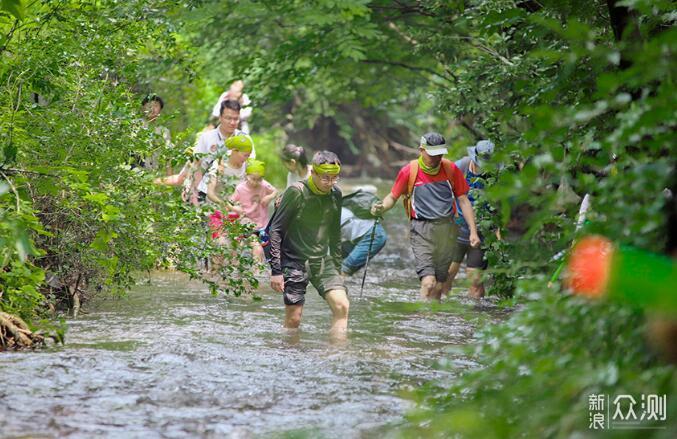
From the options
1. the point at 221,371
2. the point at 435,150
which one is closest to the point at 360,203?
the point at 435,150

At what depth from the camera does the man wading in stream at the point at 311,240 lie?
384 inches

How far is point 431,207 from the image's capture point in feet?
40.1

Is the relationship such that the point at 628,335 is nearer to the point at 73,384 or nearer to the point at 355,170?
the point at 73,384

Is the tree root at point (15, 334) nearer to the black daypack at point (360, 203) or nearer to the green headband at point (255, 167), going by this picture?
the green headband at point (255, 167)

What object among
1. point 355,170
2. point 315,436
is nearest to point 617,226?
point 315,436

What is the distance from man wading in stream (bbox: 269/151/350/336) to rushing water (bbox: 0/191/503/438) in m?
0.40

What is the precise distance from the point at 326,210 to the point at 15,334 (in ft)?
10.2

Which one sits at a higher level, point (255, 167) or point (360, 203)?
point (255, 167)

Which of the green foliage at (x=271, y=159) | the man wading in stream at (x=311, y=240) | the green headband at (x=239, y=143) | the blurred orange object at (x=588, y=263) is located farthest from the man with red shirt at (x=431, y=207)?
the green foliage at (x=271, y=159)

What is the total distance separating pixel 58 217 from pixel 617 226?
597 cm

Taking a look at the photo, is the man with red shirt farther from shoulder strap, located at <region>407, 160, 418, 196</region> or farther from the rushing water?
the rushing water

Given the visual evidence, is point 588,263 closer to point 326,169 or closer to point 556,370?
point 556,370

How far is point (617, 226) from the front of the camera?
4.59 meters

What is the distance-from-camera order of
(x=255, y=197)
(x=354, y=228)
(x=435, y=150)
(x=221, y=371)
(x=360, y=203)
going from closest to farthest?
(x=221, y=371)
(x=435, y=150)
(x=255, y=197)
(x=354, y=228)
(x=360, y=203)
